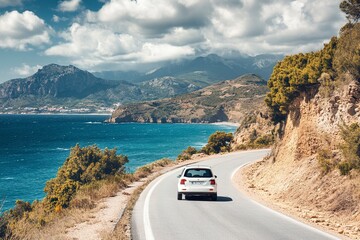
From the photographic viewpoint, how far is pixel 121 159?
187ft

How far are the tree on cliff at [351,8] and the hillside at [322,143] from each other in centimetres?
52

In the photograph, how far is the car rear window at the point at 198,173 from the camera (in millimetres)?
16625

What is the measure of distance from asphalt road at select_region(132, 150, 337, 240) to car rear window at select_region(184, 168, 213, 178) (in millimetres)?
1253

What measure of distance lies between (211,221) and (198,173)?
5.30 m

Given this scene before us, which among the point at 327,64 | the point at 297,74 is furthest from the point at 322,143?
the point at 297,74

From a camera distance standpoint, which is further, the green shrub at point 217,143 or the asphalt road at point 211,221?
the green shrub at point 217,143

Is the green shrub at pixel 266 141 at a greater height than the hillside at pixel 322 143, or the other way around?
the hillside at pixel 322 143

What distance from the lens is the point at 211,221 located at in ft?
38.9

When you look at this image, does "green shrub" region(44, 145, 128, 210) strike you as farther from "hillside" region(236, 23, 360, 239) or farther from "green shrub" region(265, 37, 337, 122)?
"hillside" region(236, 23, 360, 239)

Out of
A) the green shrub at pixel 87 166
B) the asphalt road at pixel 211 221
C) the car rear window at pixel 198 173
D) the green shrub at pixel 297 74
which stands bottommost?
the green shrub at pixel 87 166

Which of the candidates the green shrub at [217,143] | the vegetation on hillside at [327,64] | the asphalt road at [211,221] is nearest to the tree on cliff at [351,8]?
the vegetation on hillside at [327,64]

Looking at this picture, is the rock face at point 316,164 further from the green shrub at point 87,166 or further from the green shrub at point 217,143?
the green shrub at point 87,166

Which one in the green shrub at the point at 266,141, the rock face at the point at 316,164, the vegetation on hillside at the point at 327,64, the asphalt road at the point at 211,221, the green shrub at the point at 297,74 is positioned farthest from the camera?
the green shrub at the point at 266,141

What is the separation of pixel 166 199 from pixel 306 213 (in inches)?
265
